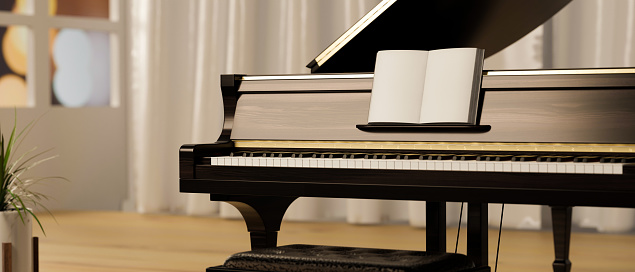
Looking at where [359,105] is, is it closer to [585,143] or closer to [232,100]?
[232,100]

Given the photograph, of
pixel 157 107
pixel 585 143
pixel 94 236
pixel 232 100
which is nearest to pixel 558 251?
pixel 585 143

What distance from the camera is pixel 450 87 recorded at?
9.23ft

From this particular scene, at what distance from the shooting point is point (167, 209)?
6.82 metres

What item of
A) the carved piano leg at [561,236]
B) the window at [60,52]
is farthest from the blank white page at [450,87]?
the window at [60,52]

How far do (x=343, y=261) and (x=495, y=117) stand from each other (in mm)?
651

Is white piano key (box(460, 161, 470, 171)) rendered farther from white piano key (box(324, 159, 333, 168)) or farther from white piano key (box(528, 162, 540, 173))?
white piano key (box(324, 159, 333, 168))

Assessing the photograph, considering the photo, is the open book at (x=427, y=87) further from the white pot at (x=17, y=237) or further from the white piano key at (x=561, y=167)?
the white pot at (x=17, y=237)

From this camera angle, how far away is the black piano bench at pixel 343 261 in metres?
2.58

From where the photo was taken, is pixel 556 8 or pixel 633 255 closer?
pixel 556 8

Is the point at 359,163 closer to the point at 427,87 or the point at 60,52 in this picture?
the point at 427,87

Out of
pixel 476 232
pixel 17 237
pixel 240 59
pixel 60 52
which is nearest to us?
pixel 476 232

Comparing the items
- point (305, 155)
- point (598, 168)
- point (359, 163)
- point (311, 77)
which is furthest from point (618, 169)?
point (311, 77)

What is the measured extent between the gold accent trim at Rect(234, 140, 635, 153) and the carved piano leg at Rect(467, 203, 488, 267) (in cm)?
22

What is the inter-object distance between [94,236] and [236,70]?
4.74 feet
